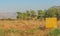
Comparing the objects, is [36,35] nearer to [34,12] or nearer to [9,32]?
[9,32]

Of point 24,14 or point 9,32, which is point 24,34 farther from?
point 24,14

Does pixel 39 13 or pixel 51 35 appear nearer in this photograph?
pixel 51 35

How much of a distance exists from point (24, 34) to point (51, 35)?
202 centimetres

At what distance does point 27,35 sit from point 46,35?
4.11 ft

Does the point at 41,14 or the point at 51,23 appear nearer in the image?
the point at 51,23

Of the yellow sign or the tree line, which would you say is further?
the tree line

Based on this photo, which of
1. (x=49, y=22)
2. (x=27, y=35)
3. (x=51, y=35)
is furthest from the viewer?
(x=49, y=22)

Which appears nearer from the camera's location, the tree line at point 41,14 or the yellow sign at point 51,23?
the yellow sign at point 51,23

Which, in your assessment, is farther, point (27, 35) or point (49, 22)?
point (49, 22)

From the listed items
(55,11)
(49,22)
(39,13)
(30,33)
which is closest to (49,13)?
(55,11)

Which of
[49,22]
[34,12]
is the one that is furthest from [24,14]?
[49,22]

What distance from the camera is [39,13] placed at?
56594 millimetres

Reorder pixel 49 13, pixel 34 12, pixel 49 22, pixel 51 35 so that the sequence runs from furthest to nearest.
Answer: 1. pixel 34 12
2. pixel 49 13
3. pixel 49 22
4. pixel 51 35

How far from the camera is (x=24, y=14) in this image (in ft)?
178
